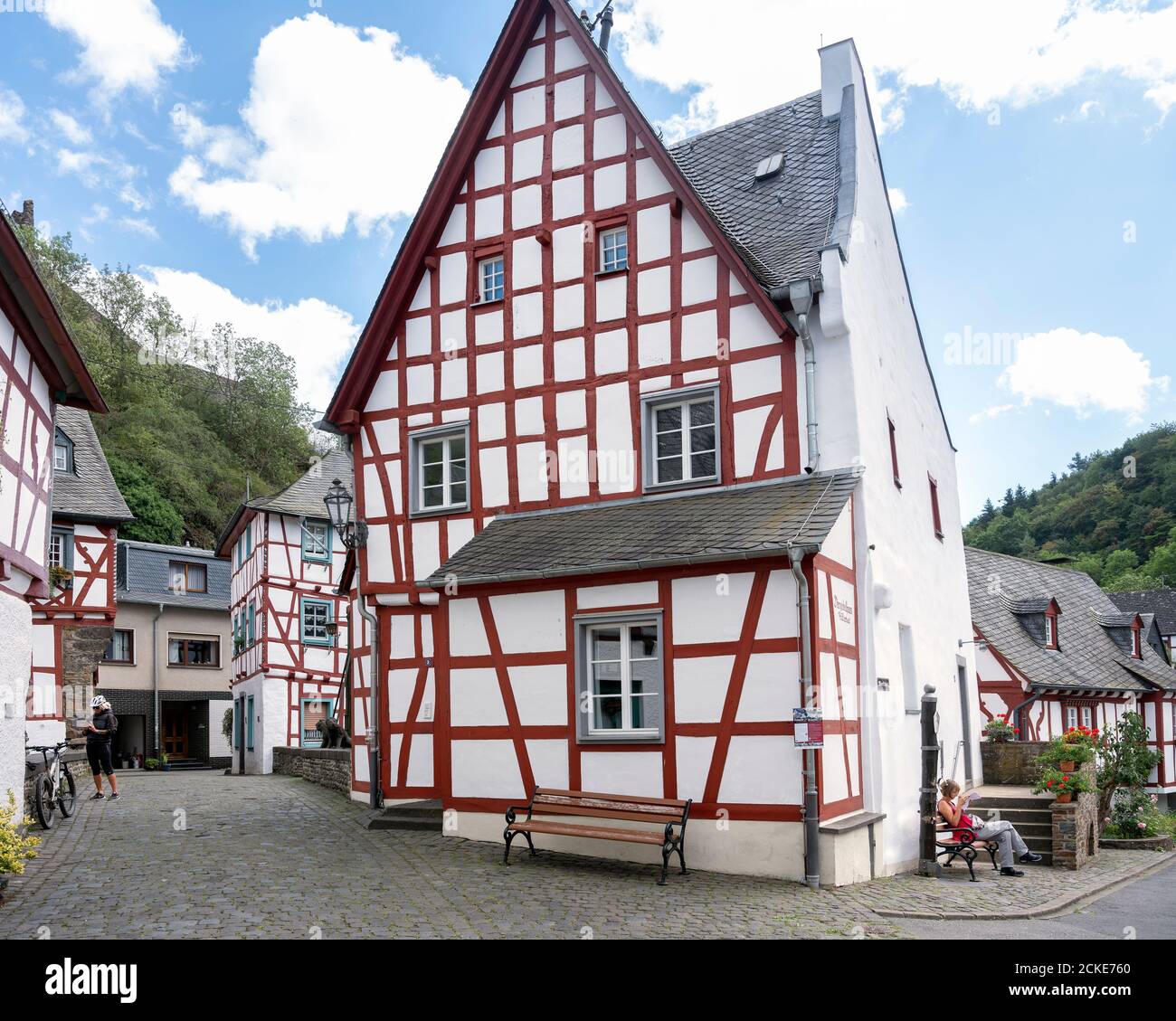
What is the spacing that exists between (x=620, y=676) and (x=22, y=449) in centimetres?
811

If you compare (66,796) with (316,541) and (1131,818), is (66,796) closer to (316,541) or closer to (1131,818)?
(316,541)

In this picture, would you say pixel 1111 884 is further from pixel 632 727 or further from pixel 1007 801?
pixel 632 727

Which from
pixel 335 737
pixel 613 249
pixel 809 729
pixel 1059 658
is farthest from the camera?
pixel 1059 658

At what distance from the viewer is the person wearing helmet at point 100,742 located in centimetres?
1766

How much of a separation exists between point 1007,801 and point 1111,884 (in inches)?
109

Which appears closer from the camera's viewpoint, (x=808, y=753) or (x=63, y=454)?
(x=808, y=753)

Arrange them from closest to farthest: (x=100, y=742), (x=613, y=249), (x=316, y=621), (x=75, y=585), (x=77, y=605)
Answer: (x=613, y=249) < (x=100, y=742) < (x=77, y=605) < (x=75, y=585) < (x=316, y=621)

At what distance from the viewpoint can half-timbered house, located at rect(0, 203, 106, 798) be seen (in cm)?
1323

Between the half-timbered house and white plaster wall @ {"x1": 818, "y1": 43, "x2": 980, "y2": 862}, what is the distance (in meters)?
8.99

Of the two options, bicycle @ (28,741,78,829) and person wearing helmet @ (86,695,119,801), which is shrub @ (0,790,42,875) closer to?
bicycle @ (28,741,78,829)

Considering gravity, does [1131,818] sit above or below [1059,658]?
below

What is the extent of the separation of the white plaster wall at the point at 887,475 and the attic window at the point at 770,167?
44.4 inches

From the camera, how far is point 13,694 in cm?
1352

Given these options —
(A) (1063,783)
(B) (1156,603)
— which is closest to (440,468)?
(A) (1063,783)
